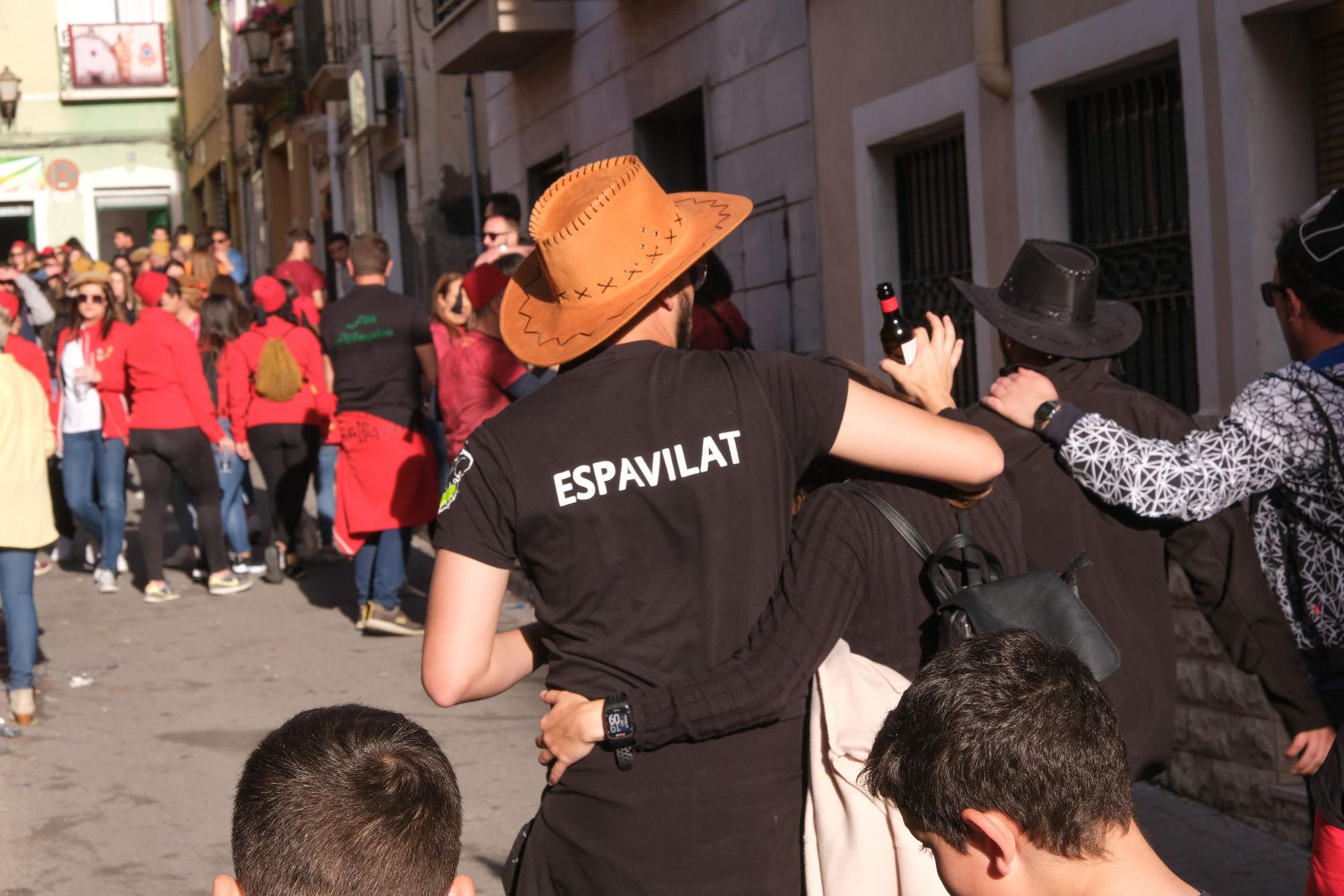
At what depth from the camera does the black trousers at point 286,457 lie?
424 inches

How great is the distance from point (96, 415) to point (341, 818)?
9.81 m

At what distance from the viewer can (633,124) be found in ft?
39.7

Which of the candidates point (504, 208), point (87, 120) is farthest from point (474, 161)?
point (87, 120)

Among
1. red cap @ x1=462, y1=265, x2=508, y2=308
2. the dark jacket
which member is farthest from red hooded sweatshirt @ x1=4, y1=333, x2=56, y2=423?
the dark jacket

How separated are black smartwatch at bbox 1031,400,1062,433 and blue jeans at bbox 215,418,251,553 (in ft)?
26.9

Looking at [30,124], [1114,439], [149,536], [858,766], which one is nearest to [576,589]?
[858,766]

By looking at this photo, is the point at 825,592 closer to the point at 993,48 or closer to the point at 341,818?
the point at 341,818

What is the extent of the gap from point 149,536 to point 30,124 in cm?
2699

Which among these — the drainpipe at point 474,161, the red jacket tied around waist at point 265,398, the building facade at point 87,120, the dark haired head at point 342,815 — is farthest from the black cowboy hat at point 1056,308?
the building facade at point 87,120

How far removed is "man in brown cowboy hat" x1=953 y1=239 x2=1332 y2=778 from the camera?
11.0 ft

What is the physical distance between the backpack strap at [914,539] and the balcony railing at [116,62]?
35183 mm

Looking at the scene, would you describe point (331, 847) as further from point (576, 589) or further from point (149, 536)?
point (149, 536)

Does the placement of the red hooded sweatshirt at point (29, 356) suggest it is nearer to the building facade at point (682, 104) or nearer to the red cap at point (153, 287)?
the red cap at point (153, 287)

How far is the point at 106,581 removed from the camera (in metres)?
11.0
